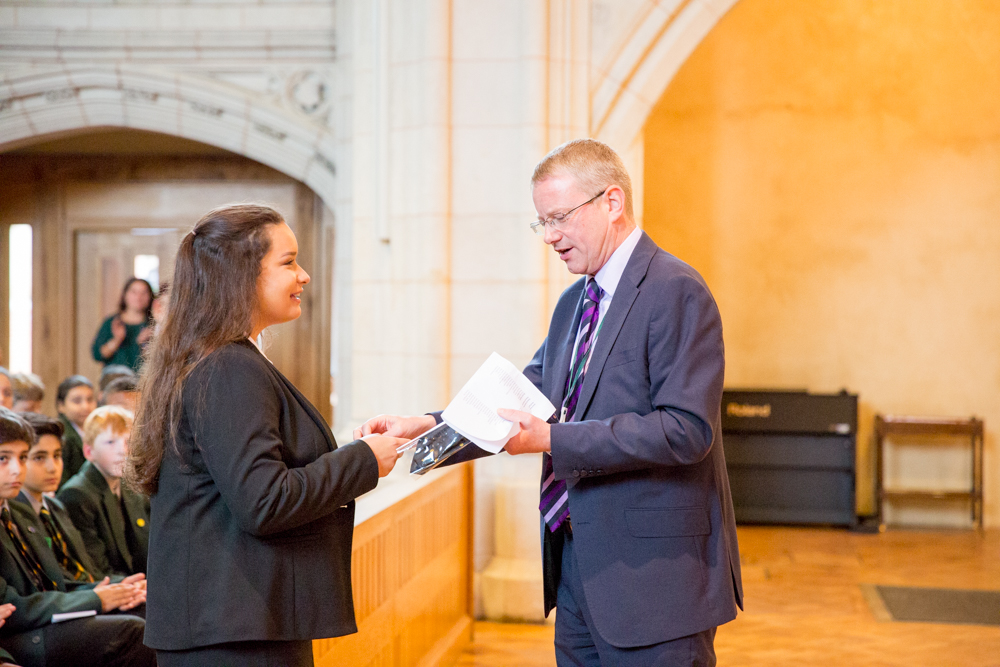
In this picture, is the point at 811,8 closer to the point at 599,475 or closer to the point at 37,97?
the point at 37,97

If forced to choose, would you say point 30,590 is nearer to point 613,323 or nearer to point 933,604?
point 613,323

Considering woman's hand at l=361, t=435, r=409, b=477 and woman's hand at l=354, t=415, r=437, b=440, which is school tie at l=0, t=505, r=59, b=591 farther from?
woman's hand at l=361, t=435, r=409, b=477

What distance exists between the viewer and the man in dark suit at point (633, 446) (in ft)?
5.72

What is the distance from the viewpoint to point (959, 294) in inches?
284

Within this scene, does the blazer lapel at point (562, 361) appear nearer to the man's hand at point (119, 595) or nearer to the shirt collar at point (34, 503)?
the man's hand at point (119, 595)

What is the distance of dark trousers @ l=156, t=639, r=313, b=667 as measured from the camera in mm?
1568

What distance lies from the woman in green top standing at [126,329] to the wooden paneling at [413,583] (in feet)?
9.43

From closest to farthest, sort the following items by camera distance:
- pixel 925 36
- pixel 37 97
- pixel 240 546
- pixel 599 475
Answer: pixel 240 546, pixel 599 475, pixel 37 97, pixel 925 36

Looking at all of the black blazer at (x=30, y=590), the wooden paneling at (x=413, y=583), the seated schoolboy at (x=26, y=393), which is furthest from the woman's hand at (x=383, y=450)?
the seated schoolboy at (x=26, y=393)

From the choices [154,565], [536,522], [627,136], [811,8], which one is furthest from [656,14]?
[154,565]

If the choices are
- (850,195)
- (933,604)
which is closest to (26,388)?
(933,604)

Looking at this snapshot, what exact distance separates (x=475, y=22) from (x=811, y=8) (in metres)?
3.80

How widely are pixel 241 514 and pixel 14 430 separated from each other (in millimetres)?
1437

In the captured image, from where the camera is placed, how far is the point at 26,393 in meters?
4.44
